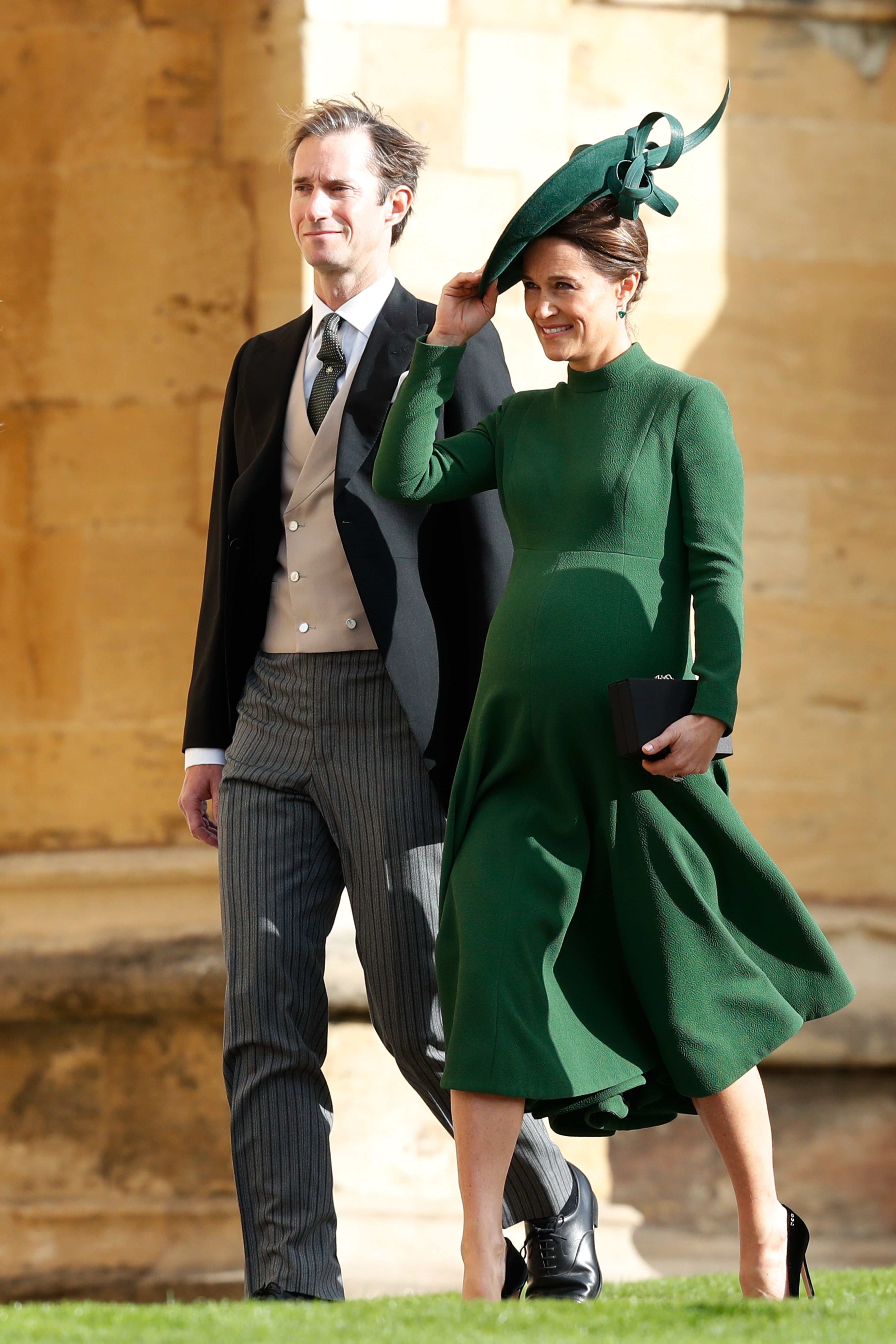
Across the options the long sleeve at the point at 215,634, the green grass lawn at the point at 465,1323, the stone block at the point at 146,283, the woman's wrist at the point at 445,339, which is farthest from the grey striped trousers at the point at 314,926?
the stone block at the point at 146,283

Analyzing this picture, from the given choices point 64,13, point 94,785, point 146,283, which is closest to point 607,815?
point 94,785

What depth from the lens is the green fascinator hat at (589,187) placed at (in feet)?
8.34

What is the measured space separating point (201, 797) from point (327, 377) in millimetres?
800

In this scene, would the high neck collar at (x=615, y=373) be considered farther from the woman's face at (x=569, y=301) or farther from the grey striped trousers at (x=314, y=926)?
the grey striped trousers at (x=314, y=926)

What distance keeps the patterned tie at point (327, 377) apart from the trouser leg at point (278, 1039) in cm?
A: 65

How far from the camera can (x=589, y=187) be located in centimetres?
256

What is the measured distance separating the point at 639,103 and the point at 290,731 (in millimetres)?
2549

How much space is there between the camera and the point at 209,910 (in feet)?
14.7

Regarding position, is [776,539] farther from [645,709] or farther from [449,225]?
[645,709]

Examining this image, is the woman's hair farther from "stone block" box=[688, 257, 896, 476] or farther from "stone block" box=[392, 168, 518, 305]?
"stone block" box=[688, 257, 896, 476]

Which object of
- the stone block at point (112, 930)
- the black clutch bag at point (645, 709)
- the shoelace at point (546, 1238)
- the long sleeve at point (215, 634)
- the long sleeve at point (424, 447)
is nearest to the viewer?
the black clutch bag at point (645, 709)

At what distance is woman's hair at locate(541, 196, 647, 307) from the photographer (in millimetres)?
2576

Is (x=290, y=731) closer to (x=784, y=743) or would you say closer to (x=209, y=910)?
(x=209, y=910)

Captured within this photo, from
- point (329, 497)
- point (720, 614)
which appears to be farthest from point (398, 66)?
point (720, 614)
